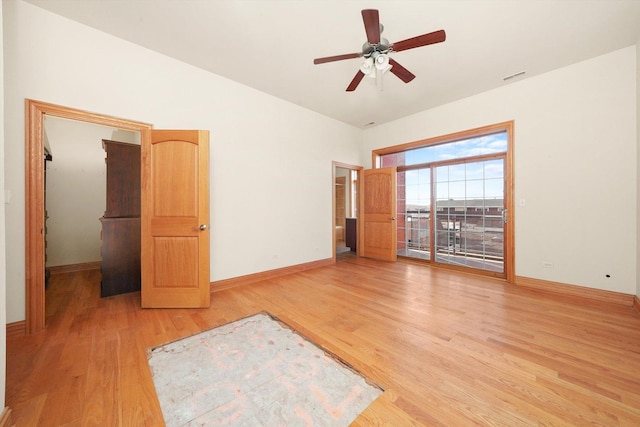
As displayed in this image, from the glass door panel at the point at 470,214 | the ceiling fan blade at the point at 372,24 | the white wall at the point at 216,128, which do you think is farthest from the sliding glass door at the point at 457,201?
the ceiling fan blade at the point at 372,24

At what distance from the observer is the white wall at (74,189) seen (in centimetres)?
428

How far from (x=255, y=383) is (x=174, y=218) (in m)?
2.12

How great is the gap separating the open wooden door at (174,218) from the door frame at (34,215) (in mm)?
809

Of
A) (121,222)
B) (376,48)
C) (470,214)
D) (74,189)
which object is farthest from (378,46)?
(74,189)

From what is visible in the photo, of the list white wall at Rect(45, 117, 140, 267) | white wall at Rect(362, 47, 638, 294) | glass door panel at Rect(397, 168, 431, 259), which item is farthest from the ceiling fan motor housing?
white wall at Rect(45, 117, 140, 267)

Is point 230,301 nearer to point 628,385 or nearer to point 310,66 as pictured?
point 310,66

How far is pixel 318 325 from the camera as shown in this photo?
2383mm

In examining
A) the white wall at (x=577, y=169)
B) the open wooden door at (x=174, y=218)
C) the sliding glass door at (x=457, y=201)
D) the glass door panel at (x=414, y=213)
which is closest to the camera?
the open wooden door at (x=174, y=218)

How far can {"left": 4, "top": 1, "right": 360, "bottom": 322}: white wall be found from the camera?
7.26 ft

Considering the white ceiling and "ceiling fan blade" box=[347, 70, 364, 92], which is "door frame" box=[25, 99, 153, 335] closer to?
the white ceiling

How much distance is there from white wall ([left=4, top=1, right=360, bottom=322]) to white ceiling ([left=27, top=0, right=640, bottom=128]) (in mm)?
245

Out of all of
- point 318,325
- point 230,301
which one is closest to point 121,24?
point 230,301

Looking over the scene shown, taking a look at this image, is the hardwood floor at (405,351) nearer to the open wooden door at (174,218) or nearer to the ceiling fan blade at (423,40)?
the open wooden door at (174,218)

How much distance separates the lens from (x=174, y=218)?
9.25 feet
